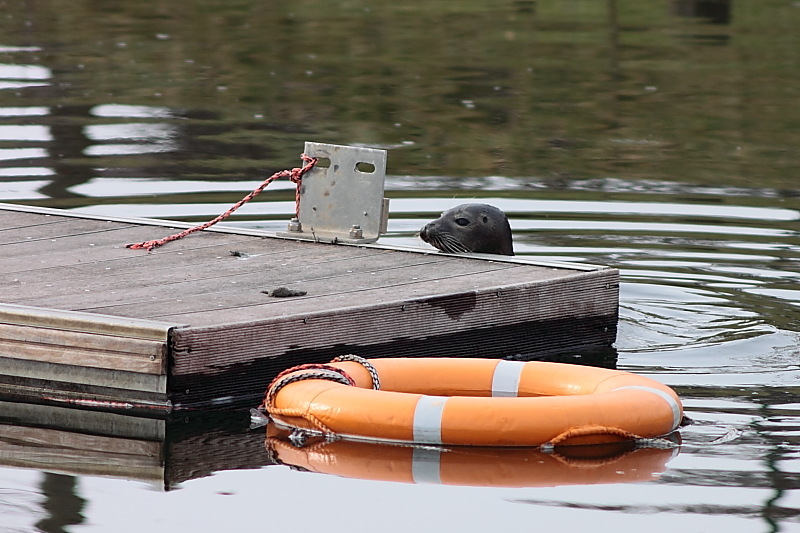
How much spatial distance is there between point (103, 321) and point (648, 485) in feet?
7.52

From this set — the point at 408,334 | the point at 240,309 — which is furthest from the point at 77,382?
the point at 408,334

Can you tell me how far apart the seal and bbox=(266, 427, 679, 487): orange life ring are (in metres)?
2.29

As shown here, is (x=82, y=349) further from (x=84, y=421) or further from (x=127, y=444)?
(x=127, y=444)

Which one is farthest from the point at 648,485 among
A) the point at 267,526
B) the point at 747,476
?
the point at 267,526

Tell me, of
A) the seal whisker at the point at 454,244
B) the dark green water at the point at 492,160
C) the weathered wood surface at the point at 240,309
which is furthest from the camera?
the seal whisker at the point at 454,244

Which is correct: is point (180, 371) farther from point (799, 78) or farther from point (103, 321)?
point (799, 78)

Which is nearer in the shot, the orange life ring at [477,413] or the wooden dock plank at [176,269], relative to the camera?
the orange life ring at [477,413]

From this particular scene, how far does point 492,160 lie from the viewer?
1295 centimetres

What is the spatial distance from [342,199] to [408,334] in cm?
154

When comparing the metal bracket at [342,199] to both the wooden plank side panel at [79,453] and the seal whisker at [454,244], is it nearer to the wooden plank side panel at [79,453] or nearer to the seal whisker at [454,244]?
the seal whisker at [454,244]

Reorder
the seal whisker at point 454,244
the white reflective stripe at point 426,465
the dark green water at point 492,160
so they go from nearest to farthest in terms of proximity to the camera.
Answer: the dark green water at point 492,160, the white reflective stripe at point 426,465, the seal whisker at point 454,244

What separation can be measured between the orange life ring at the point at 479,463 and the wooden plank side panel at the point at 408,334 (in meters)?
0.47

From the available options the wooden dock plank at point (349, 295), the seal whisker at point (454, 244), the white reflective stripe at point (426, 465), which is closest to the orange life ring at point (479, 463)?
the white reflective stripe at point (426, 465)

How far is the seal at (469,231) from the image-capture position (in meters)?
7.70
